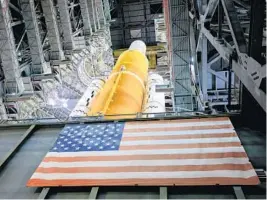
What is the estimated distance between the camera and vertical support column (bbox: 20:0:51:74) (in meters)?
18.2

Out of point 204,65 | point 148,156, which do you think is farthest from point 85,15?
point 148,156

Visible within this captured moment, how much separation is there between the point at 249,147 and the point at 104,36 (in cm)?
2815

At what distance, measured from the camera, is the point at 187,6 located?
17.7 metres

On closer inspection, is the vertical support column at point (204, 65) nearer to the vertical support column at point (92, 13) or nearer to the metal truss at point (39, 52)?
the metal truss at point (39, 52)

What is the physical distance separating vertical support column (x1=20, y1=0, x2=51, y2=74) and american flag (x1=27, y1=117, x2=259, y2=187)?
37.9 feet

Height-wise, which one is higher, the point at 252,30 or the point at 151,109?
the point at 252,30

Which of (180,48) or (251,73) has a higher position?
(251,73)

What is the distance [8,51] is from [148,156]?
40.2ft

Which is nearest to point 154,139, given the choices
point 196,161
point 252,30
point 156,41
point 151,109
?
point 196,161

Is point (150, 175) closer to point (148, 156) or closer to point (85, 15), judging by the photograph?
point (148, 156)

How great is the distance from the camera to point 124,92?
1489cm

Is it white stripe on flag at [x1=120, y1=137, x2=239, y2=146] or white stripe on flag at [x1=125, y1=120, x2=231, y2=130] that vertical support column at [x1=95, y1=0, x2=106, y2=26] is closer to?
white stripe on flag at [x1=125, y1=120, x2=231, y2=130]

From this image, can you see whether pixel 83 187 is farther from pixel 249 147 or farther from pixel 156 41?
pixel 156 41

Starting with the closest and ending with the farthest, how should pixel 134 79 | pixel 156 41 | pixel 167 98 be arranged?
pixel 134 79 < pixel 167 98 < pixel 156 41
